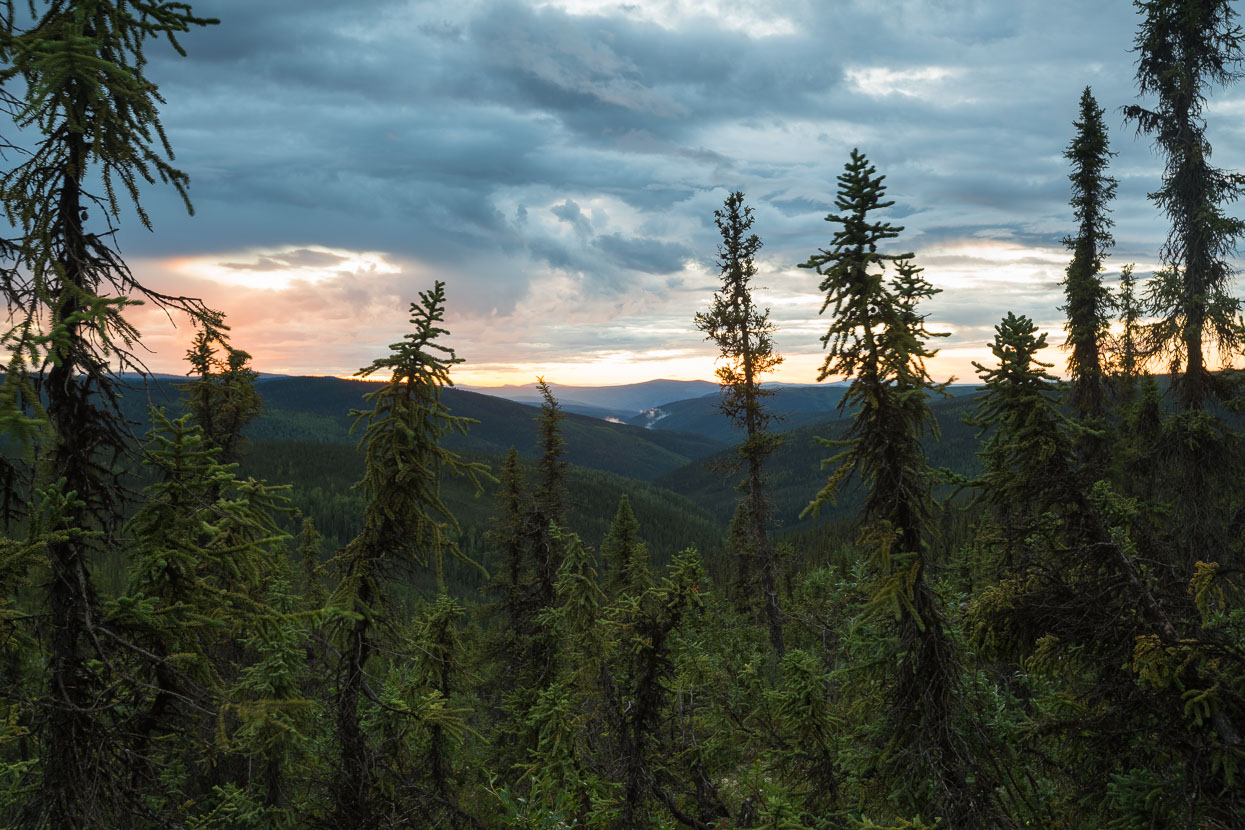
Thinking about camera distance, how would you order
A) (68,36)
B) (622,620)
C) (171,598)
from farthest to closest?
(622,620) → (171,598) → (68,36)

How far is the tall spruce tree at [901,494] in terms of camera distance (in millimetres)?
7637

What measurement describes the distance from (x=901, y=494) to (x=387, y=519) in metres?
7.19

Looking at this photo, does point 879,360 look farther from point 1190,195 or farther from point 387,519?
point 1190,195

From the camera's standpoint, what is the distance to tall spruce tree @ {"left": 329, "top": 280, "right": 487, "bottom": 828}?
8406 millimetres

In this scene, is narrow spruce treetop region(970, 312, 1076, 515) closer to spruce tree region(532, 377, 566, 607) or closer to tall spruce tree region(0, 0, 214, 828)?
tall spruce tree region(0, 0, 214, 828)

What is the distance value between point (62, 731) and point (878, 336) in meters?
Result: 9.29

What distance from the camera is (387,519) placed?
29.4 feet

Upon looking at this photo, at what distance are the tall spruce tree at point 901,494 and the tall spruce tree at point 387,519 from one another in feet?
17.2

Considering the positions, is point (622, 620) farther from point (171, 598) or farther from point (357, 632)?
point (171, 598)

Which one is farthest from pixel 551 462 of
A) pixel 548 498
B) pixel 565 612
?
pixel 565 612

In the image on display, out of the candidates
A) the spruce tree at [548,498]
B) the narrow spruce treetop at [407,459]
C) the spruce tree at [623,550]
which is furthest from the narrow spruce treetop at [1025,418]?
the spruce tree at [623,550]

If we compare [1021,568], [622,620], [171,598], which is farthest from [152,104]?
[1021,568]

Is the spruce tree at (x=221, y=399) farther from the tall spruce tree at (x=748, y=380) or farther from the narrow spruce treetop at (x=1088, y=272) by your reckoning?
the narrow spruce treetop at (x=1088, y=272)

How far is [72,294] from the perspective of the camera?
4953 mm
